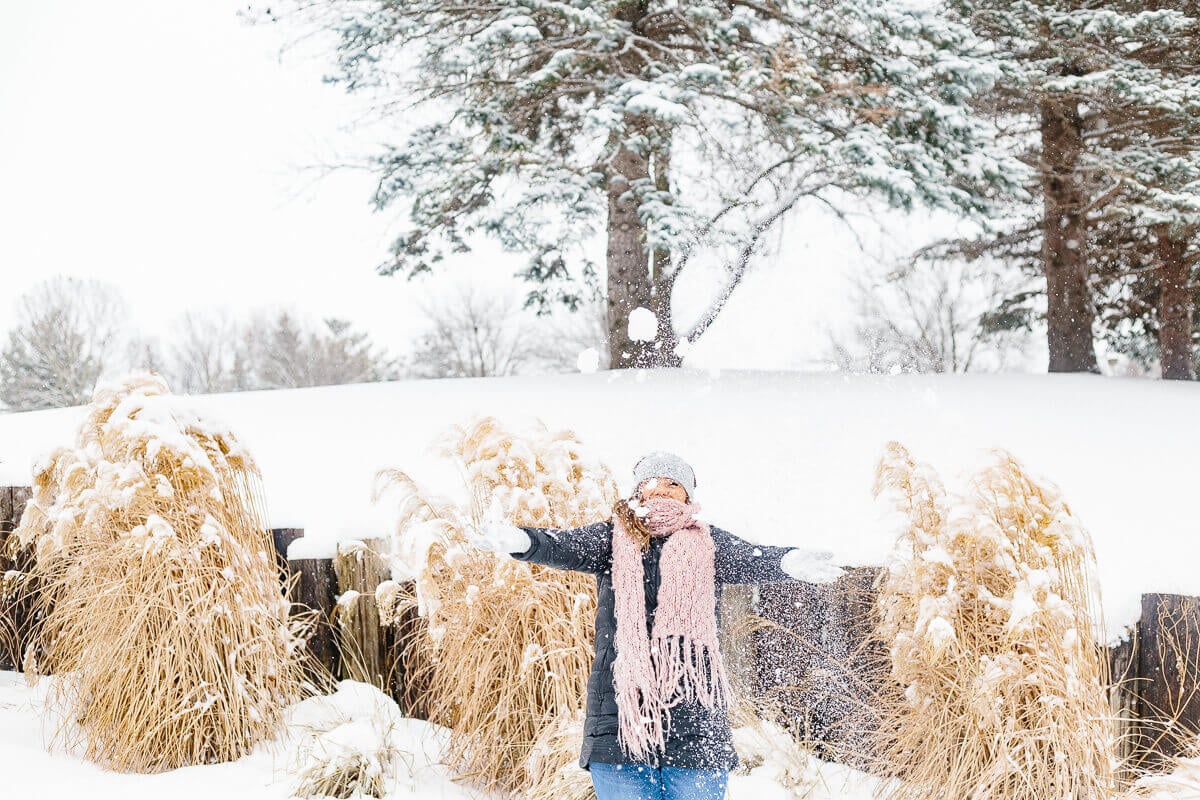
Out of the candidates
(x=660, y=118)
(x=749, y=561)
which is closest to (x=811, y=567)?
(x=749, y=561)

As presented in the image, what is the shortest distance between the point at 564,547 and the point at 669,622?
35 centimetres

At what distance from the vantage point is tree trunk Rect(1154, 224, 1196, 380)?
11.9 metres

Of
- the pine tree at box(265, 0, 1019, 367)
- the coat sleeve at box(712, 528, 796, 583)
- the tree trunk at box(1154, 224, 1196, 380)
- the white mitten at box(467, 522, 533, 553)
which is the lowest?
the coat sleeve at box(712, 528, 796, 583)

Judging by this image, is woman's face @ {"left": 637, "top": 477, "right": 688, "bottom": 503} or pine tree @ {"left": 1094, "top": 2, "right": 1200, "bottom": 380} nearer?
woman's face @ {"left": 637, "top": 477, "right": 688, "bottom": 503}

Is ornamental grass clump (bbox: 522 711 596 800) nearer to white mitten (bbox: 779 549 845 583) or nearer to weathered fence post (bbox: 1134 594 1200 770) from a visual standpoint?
white mitten (bbox: 779 549 845 583)

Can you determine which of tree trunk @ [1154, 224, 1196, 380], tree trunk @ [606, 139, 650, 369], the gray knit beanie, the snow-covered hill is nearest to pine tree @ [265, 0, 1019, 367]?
tree trunk @ [606, 139, 650, 369]

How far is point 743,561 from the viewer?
264cm

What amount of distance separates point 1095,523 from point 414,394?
20.7 ft

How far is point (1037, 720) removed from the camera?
2740mm

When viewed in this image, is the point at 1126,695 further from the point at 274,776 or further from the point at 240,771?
the point at 240,771

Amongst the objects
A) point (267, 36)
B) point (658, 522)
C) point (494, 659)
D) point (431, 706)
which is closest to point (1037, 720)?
point (658, 522)

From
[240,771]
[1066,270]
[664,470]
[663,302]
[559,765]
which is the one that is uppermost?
[1066,270]

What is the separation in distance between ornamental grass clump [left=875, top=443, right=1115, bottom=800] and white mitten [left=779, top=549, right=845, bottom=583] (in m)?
0.49

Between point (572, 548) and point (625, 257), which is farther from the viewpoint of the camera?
point (625, 257)
